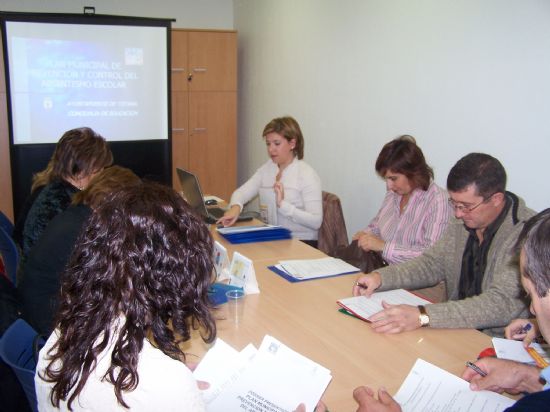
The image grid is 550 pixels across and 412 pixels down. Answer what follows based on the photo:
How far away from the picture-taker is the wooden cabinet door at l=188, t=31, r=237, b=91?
5672 millimetres

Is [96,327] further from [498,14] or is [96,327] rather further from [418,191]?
[498,14]

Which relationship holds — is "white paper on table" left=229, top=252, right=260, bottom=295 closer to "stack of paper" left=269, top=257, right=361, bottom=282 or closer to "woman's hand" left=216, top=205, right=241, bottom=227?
"stack of paper" left=269, top=257, right=361, bottom=282

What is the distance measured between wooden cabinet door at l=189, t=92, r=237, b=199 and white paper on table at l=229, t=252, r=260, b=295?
12.3 feet

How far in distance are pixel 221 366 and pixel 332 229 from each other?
1979 millimetres

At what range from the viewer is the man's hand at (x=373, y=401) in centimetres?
140

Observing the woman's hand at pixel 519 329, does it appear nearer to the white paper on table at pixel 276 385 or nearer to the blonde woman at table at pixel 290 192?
Result: the white paper on table at pixel 276 385

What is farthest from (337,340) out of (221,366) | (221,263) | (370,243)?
(370,243)

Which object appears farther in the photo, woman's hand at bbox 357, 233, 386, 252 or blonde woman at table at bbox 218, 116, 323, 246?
blonde woman at table at bbox 218, 116, 323, 246

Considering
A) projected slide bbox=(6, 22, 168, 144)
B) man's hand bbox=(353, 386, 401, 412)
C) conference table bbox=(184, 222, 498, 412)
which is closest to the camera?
man's hand bbox=(353, 386, 401, 412)

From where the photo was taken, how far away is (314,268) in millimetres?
2561

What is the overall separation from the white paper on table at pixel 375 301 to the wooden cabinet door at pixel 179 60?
13.4 ft

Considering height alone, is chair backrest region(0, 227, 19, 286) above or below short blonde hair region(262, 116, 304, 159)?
below

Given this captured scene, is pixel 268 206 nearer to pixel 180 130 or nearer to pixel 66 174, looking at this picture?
pixel 66 174

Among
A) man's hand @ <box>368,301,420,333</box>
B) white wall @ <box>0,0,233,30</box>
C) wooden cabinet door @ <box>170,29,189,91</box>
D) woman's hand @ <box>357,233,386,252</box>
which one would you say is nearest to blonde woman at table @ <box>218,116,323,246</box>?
woman's hand @ <box>357,233,386,252</box>
